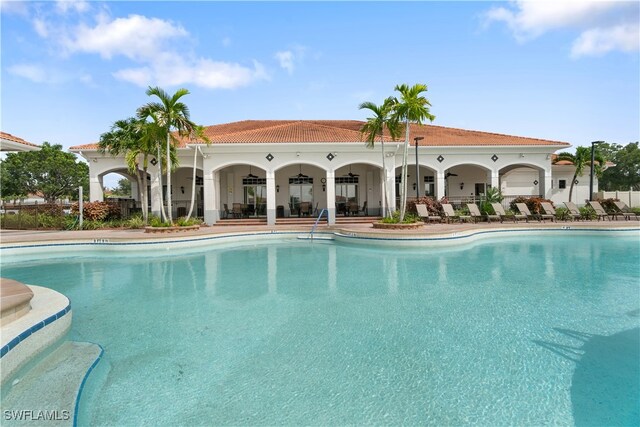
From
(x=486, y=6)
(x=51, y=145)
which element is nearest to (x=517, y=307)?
(x=486, y=6)

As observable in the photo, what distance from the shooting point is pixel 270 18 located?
11359 millimetres

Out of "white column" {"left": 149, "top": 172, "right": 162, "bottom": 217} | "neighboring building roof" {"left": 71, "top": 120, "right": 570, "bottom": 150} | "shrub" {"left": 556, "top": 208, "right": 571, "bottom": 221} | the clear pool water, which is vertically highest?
"neighboring building roof" {"left": 71, "top": 120, "right": 570, "bottom": 150}

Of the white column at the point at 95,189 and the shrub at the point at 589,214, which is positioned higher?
the white column at the point at 95,189

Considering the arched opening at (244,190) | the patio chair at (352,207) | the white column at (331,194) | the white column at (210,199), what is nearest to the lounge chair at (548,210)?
the patio chair at (352,207)

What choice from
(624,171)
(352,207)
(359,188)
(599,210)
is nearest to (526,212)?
(599,210)

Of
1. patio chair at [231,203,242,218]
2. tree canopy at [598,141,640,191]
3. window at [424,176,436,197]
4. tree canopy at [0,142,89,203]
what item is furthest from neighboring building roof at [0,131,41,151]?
tree canopy at [598,141,640,191]

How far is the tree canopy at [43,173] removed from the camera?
130 feet

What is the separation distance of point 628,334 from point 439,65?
10184mm

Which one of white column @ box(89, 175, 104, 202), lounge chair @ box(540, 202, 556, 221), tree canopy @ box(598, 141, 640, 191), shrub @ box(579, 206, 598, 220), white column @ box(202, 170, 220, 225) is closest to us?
lounge chair @ box(540, 202, 556, 221)

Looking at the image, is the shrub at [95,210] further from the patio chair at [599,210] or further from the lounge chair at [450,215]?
→ the patio chair at [599,210]

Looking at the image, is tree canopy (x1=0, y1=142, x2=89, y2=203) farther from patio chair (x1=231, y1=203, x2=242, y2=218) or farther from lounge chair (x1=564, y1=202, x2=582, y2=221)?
lounge chair (x1=564, y1=202, x2=582, y2=221)

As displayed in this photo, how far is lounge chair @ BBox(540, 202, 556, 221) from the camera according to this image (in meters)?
18.5

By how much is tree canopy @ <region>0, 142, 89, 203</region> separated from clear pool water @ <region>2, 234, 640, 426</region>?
40019 millimetres

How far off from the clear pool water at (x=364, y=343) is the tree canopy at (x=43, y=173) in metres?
40.0
